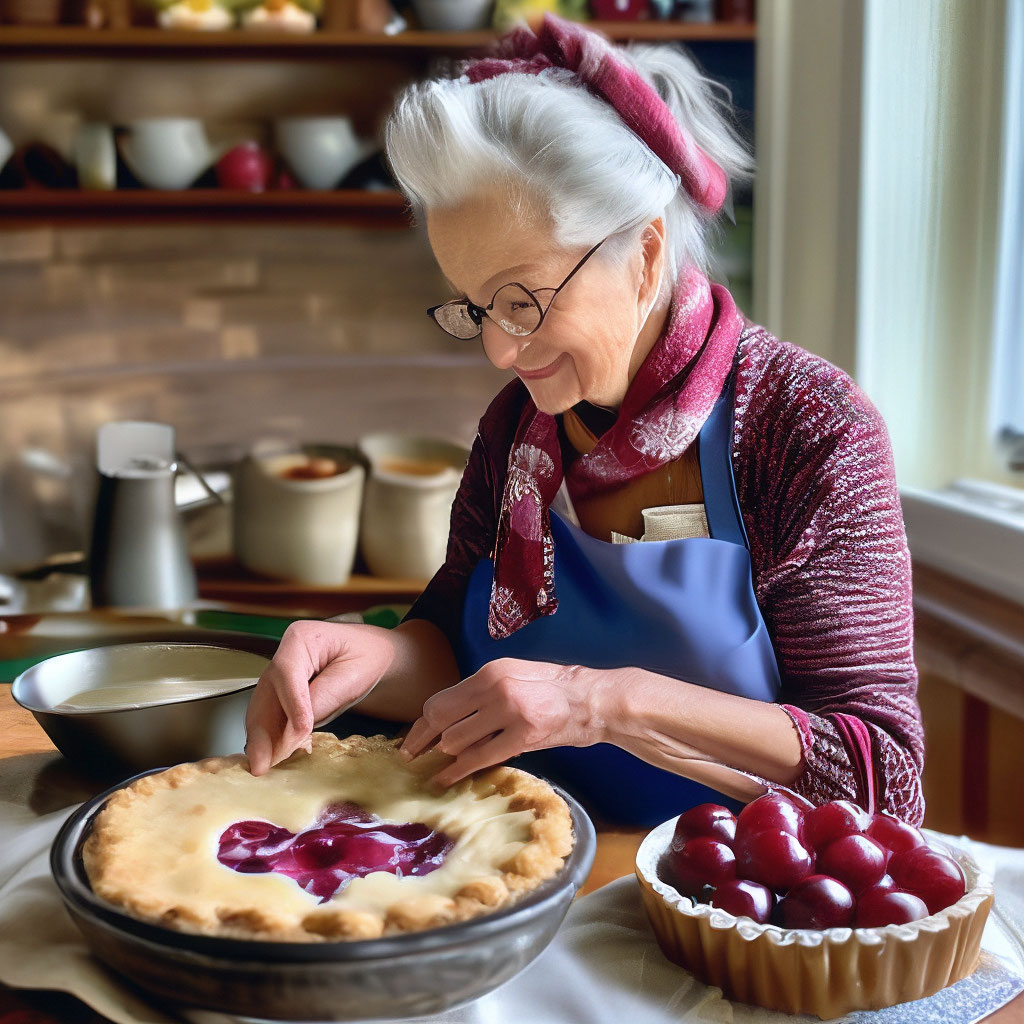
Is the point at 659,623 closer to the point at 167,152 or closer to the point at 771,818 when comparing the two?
the point at 771,818

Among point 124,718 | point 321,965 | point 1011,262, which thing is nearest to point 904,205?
point 1011,262

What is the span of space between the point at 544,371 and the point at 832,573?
35 cm

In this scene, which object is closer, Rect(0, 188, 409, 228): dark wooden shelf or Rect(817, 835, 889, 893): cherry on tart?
Rect(817, 835, 889, 893): cherry on tart

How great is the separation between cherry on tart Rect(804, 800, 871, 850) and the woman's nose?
21.5 inches

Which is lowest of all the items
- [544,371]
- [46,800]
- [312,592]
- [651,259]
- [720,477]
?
[312,592]

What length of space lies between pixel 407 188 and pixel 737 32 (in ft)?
5.95

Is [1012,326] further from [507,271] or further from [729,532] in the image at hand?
[507,271]

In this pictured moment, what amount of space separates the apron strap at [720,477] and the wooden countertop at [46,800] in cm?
34

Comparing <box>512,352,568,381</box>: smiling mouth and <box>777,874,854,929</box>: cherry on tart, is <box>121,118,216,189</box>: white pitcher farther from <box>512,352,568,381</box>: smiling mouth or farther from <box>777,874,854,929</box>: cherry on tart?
<box>777,874,854,929</box>: cherry on tart

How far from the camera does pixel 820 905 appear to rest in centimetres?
69

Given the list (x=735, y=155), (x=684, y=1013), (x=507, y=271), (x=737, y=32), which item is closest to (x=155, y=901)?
(x=684, y=1013)

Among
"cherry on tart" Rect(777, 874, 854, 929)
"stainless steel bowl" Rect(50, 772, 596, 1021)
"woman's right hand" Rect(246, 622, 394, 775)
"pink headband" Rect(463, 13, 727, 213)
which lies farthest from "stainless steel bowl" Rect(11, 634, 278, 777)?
"pink headband" Rect(463, 13, 727, 213)

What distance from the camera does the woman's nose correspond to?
112 cm

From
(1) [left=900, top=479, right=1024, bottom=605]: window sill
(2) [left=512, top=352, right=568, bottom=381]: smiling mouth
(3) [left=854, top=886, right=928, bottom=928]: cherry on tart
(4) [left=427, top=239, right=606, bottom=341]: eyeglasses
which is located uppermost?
(4) [left=427, top=239, right=606, bottom=341]: eyeglasses
